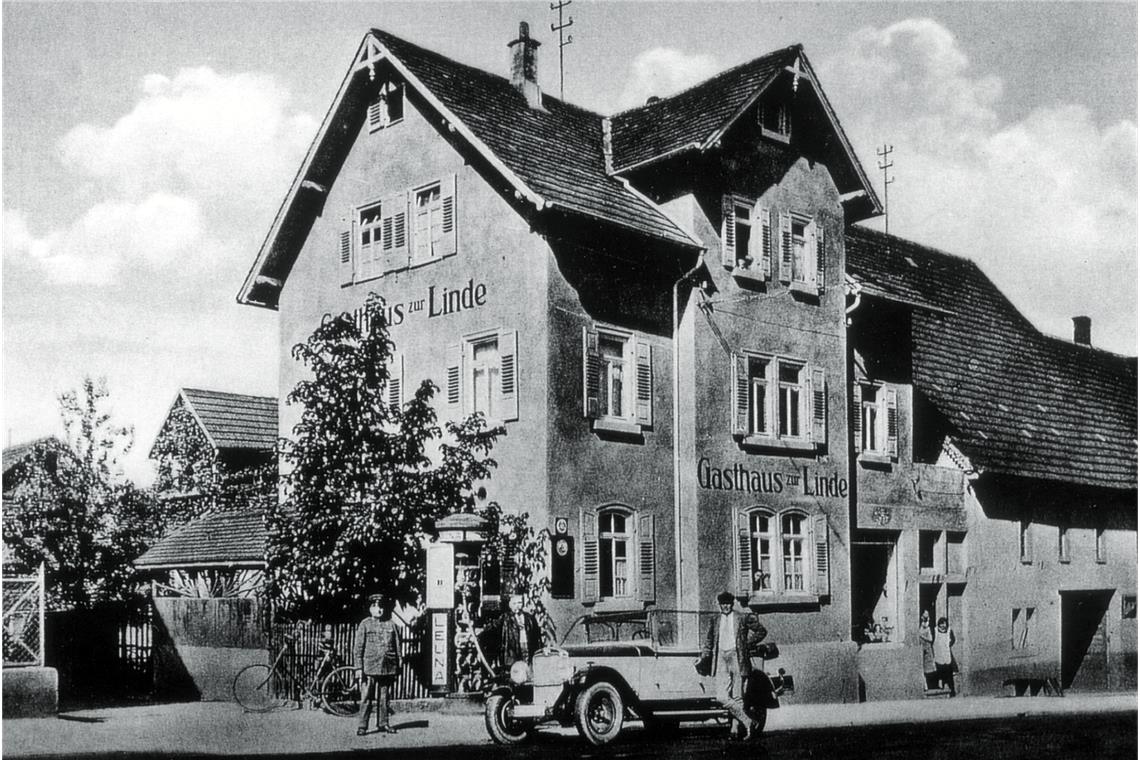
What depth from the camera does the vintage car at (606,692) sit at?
49.4ft

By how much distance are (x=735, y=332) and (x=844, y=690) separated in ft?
19.4

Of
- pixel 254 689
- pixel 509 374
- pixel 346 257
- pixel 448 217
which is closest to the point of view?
pixel 254 689

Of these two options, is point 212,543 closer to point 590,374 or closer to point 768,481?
point 590,374

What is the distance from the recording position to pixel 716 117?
2161cm

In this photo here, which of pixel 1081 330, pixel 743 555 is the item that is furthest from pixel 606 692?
pixel 1081 330

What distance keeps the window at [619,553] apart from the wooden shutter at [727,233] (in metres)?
4.13

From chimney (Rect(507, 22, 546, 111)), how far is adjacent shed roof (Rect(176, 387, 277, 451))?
7.40m

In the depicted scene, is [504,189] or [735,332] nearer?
[504,189]

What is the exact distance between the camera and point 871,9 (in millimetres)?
15094

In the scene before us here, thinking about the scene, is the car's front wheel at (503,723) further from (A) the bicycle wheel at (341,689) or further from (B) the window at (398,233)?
(B) the window at (398,233)

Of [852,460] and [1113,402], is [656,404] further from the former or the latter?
[1113,402]

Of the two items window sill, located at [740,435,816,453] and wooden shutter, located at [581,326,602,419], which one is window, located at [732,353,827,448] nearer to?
window sill, located at [740,435,816,453]

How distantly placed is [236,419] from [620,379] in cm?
851

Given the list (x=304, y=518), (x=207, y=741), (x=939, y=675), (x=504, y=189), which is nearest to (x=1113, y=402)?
(x=939, y=675)
